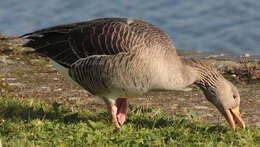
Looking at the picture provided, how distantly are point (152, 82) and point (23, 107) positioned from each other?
1934mm

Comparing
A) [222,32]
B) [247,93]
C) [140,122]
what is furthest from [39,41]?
[222,32]

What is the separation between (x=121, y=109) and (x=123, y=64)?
2.85 feet

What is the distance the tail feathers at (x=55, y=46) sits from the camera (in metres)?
5.44

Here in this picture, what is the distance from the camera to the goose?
4.92 metres

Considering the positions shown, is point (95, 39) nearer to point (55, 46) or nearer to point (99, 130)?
point (55, 46)

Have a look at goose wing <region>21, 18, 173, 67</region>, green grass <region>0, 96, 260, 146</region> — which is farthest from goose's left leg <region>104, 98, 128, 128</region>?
goose wing <region>21, 18, 173, 67</region>

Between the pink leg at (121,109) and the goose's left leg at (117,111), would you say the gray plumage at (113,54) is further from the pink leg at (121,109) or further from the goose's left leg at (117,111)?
the pink leg at (121,109)

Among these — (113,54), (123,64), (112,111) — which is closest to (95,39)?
(113,54)

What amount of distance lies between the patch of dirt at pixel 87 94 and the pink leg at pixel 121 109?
375mm

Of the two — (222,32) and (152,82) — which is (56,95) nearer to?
(152,82)

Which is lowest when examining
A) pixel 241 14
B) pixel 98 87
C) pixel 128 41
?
pixel 98 87

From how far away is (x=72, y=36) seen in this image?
5.46 m

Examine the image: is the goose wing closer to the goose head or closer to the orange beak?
the goose head

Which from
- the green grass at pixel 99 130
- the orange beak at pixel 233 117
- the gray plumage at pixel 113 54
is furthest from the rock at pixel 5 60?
the orange beak at pixel 233 117
